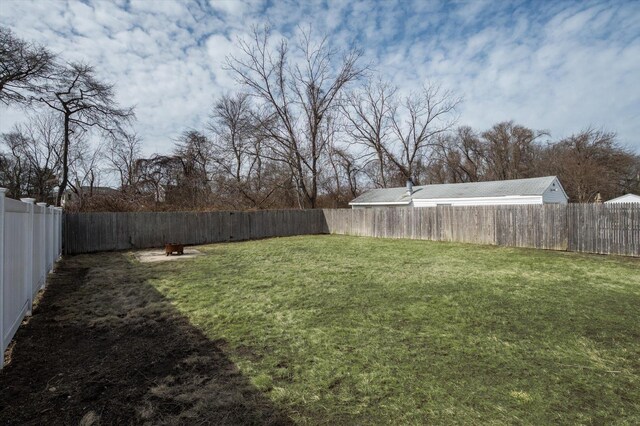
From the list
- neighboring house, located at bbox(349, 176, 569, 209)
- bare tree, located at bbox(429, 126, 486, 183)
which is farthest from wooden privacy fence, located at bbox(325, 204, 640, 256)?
bare tree, located at bbox(429, 126, 486, 183)

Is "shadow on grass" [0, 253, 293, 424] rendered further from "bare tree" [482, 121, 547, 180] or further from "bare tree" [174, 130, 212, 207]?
"bare tree" [482, 121, 547, 180]

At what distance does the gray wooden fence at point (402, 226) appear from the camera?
10094mm

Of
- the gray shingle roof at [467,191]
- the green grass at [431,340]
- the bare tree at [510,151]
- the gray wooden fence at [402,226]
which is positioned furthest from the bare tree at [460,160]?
the green grass at [431,340]

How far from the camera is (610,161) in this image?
92.3 feet

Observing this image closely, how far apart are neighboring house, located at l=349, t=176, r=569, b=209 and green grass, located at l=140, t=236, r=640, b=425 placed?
399 inches

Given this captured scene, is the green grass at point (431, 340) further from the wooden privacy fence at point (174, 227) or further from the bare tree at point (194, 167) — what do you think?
the bare tree at point (194, 167)

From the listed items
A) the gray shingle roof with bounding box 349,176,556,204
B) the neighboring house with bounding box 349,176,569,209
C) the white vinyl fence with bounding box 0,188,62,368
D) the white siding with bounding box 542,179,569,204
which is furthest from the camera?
the gray shingle roof with bounding box 349,176,556,204

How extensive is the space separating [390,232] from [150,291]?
12390 millimetres

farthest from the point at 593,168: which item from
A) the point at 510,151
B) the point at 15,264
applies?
the point at 15,264

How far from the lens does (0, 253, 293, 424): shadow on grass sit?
2.24 meters

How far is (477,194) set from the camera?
735 inches

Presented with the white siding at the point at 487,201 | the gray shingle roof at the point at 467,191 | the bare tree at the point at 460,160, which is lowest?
the white siding at the point at 487,201

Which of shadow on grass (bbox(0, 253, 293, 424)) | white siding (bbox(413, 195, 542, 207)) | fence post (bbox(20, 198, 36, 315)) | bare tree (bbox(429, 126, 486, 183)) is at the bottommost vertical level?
shadow on grass (bbox(0, 253, 293, 424))

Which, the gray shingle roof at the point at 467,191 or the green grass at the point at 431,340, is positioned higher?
the gray shingle roof at the point at 467,191
